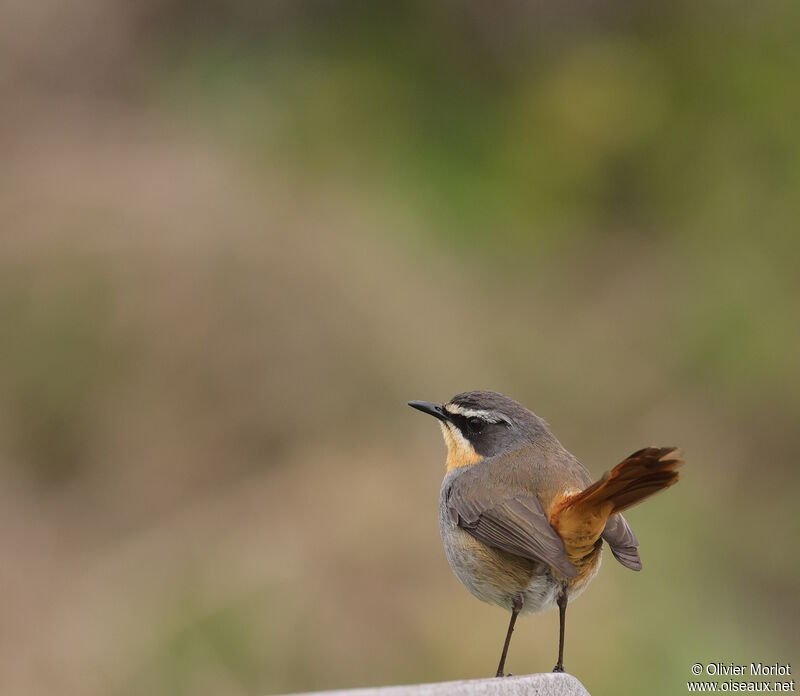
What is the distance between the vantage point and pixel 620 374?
33.0ft

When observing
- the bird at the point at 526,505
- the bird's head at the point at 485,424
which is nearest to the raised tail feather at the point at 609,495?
the bird at the point at 526,505

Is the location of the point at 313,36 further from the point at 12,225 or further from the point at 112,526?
the point at 112,526

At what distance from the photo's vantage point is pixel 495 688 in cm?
309

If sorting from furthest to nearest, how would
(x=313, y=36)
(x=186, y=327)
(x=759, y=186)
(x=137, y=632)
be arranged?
(x=313, y=36) → (x=759, y=186) → (x=186, y=327) → (x=137, y=632)

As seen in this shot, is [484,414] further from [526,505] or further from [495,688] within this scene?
[495,688]

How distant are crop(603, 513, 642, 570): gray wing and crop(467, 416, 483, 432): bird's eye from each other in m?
0.83

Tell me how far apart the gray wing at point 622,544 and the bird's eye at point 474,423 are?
830mm

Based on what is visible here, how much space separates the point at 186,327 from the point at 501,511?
6.10 metres

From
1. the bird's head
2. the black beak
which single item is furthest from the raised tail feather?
the black beak

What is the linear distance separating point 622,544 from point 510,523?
400 millimetres

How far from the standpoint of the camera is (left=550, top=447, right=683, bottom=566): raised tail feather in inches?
147

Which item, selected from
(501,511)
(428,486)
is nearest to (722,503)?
(428,486)

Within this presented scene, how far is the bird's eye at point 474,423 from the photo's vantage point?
191 inches

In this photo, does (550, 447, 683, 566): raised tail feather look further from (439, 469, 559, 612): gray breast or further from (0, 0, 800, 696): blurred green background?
(0, 0, 800, 696): blurred green background
